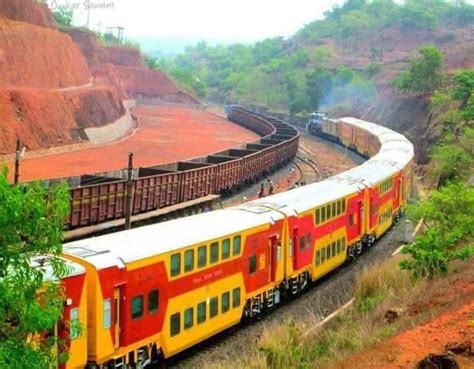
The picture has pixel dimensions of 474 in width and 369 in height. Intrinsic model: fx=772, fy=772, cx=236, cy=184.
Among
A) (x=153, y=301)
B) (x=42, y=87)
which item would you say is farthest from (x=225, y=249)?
(x=42, y=87)

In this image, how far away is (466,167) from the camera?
41.5 metres

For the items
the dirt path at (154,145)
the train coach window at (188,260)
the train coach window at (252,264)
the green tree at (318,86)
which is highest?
the train coach window at (188,260)

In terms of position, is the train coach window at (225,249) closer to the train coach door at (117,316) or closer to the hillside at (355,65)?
the train coach door at (117,316)

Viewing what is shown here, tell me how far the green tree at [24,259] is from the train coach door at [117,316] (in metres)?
4.62

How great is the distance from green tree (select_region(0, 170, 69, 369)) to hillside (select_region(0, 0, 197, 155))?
1742 inches

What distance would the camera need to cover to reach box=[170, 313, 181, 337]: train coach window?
1642 cm

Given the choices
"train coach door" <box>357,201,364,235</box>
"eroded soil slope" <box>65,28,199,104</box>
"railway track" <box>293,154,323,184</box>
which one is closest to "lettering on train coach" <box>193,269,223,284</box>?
"train coach door" <box>357,201,364,235</box>

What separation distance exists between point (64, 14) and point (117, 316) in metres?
122

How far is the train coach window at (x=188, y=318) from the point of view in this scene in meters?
16.9

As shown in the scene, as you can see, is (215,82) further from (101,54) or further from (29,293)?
(29,293)

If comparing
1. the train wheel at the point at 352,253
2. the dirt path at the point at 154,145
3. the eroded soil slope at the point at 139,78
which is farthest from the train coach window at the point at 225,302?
the eroded soil slope at the point at 139,78

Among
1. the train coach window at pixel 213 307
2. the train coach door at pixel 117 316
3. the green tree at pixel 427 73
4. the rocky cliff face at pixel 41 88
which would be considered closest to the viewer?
the train coach door at pixel 117 316

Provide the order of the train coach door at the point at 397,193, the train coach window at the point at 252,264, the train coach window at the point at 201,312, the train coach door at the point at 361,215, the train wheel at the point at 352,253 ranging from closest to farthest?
1. the train coach window at the point at 201,312
2. the train coach window at the point at 252,264
3. the train wheel at the point at 352,253
4. the train coach door at the point at 361,215
5. the train coach door at the point at 397,193

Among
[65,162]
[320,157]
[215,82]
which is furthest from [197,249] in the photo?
[215,82]
